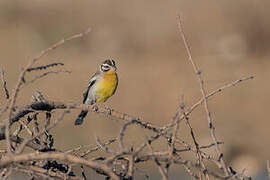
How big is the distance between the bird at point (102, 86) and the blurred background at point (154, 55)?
10.4 m

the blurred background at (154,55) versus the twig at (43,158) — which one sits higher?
the blurred background at (154,55)

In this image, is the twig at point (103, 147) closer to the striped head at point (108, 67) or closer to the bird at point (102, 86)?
the bird at point (102, 86)

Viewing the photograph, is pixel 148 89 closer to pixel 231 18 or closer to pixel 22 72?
pixel 231 18

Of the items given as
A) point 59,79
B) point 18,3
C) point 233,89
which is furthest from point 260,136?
point 18,3

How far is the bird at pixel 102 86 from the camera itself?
7.07 m

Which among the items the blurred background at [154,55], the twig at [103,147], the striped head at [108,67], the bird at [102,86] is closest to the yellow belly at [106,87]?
the bird at [102,86]

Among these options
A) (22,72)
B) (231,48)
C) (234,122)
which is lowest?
(22,72)

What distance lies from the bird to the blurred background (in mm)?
10353

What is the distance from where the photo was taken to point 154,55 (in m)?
A: 24.9

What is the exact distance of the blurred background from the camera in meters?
19.6

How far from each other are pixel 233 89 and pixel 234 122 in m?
2.34

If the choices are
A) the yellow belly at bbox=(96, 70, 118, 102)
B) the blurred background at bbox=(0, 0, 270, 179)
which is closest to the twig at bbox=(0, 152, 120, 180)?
the yellow belly at bbox=(96, 70, 118, 102)

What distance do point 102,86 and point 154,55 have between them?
58.4 ft

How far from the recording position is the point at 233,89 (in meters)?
22.0
